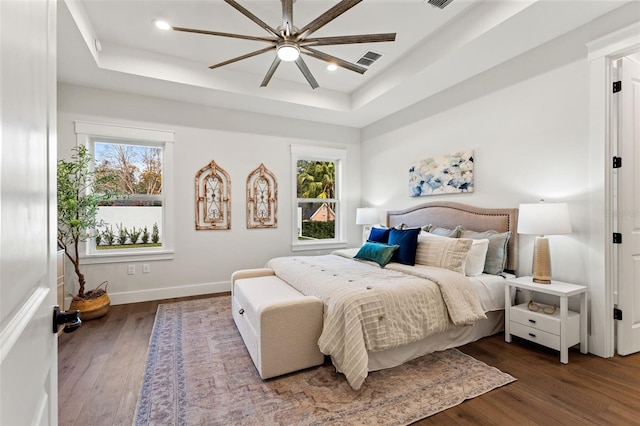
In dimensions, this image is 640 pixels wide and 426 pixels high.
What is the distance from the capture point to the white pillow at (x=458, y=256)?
290cm

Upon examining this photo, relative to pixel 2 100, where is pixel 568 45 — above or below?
above

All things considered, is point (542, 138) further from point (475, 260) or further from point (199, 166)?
point (199, 166)

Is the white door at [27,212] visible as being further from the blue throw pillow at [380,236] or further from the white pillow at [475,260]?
the blue throw pillow at [380,236]

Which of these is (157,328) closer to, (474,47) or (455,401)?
(455,401)

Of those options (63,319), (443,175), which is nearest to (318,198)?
(443,175)

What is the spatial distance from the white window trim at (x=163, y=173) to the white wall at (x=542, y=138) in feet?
12.1

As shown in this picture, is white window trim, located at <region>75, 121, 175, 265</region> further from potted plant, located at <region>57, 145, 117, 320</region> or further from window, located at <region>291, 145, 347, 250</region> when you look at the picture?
window, located at <region>291, 145, 347, 250</region>

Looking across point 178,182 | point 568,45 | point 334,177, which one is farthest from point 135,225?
point 568,45

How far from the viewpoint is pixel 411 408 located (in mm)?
1863

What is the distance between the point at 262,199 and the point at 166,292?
6.36ft

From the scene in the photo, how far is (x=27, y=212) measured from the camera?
57 cm

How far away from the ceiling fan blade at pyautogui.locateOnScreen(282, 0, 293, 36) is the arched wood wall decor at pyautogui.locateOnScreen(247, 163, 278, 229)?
2687 millimetres

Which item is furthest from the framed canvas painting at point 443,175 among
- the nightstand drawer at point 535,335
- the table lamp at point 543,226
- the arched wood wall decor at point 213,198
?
the arched wood wall decor at point 213,198

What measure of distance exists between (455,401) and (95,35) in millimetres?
4670
